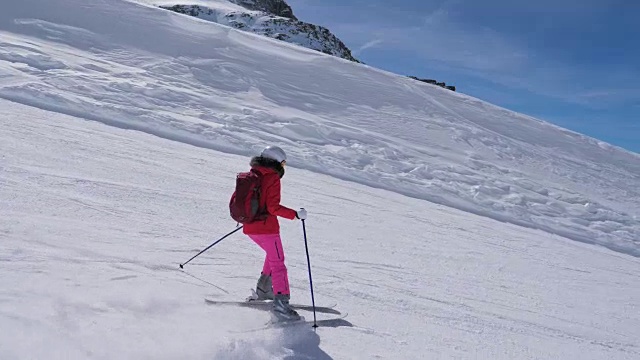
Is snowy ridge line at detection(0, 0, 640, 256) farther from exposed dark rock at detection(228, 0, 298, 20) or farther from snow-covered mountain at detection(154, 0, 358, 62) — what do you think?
exposed dark rock at detection(228, 0, 298, 20)

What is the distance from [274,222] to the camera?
4.52 meters

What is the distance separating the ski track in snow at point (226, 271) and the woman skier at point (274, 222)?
25 cm

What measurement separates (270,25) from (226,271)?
10937cm

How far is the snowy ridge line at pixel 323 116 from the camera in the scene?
13.1m

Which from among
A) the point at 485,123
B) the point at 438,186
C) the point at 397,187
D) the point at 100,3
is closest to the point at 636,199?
the point at 485,123

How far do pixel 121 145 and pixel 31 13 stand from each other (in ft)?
37.9

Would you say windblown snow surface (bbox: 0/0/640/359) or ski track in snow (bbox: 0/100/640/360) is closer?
ski track in snow (bbox: 0/100/640/360)

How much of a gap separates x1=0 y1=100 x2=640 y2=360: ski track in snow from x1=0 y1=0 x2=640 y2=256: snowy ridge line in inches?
61.2

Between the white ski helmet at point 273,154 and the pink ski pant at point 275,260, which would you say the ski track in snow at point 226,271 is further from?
the white ski helmet at point 273,154

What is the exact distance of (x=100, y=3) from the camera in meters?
21.4

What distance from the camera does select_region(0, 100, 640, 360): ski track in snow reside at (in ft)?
13.2

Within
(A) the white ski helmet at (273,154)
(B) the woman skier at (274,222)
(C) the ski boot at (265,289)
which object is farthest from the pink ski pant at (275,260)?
(A) the white ski helmet at (273,154)

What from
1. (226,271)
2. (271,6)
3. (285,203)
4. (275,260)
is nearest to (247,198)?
(275,260)

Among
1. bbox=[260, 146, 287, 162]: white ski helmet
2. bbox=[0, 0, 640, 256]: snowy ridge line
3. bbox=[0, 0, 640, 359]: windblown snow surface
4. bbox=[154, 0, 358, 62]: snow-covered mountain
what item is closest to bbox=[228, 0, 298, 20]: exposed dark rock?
bbox=[154, 0, 358, 62]: snow-covered mountain
